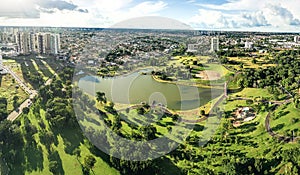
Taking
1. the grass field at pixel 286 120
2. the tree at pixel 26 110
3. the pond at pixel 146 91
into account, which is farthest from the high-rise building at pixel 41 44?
the grass field at pixel 286 120

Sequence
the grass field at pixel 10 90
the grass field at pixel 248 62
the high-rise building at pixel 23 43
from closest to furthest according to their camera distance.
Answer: the grass field at pixel 10 90 < the grass field at pixel 248 62 < the high-rise building at pixel 23 43

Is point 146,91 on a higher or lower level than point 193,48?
lower

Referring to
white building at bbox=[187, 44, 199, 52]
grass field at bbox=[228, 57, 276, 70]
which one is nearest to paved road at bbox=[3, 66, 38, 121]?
white building at bbox=[187, 44, 199, 52]

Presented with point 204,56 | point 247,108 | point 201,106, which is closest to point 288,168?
point 247,108

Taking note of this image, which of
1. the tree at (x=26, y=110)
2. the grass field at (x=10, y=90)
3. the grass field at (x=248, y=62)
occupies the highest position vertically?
the grass field at (x=248, y=62)

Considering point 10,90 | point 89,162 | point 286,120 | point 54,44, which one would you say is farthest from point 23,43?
point 286,120

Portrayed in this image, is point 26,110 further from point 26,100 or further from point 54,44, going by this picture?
point 54,44

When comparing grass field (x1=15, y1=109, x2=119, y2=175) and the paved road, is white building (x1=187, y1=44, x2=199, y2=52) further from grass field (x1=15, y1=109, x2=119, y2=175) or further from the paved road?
grass field (x1=15, y1=109, x2=119, y2=175)

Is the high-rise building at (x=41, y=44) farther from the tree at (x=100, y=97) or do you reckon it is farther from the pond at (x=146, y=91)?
the tree at (x=100, y=97)

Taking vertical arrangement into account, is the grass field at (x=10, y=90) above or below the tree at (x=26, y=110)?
above
